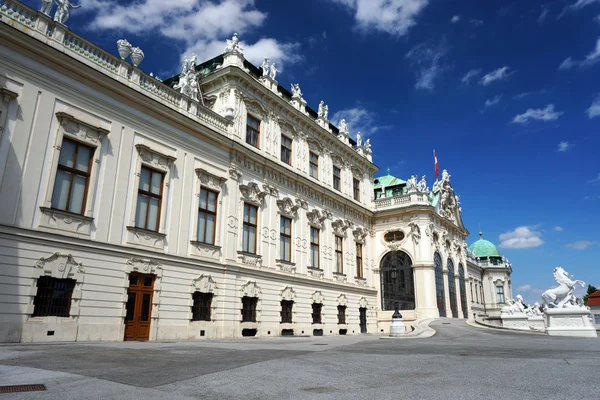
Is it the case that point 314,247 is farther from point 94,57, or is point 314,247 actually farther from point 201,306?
point 94,57

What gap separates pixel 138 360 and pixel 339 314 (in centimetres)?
2346

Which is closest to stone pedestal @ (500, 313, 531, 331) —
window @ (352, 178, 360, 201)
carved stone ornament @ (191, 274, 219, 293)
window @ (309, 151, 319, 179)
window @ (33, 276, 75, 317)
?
window @ (352, 178, 360, 201)

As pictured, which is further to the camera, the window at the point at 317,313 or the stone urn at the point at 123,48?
the window at the point at 317,313

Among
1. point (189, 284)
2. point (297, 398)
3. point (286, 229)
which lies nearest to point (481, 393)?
point (297, 398)

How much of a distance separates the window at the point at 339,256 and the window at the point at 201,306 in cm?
1313

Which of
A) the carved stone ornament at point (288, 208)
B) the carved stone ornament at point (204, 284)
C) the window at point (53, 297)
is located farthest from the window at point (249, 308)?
the window at point (53, 297)

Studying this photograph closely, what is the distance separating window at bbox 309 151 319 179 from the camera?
30991 millimetres

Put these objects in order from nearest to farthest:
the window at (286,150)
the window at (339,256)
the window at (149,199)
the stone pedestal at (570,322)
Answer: the window at (149,199) < the stone pedestal at (570,322) < the window at (286,150) < the window at (339,256)

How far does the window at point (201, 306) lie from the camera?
19953mm

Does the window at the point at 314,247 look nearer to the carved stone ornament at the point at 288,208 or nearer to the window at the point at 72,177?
the carved stone ornament at the point at 288,208

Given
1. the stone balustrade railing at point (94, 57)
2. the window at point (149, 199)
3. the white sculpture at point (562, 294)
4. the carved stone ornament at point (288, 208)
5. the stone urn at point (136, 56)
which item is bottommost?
the white sculpture at point (562, 294)

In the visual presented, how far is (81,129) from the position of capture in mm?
16531

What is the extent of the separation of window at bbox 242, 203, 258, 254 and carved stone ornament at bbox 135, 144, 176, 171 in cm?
550

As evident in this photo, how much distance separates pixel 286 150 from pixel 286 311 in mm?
10161
